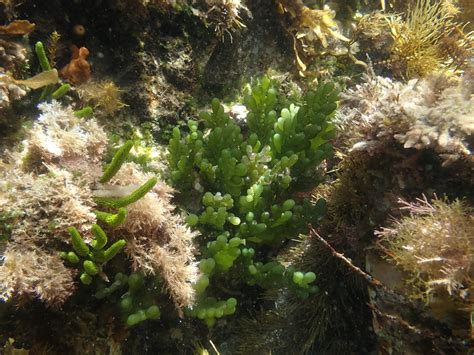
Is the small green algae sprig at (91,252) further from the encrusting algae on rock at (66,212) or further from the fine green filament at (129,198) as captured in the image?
the fine green filament at (129,198)

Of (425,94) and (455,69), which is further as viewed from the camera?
(455,69)

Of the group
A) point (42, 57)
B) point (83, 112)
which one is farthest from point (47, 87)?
point (83, 112)

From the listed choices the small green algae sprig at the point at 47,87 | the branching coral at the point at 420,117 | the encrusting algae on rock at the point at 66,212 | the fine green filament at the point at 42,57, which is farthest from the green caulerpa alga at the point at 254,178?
the fine green filament at the point at 42,57

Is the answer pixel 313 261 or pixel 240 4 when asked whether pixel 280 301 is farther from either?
pixel 240 4

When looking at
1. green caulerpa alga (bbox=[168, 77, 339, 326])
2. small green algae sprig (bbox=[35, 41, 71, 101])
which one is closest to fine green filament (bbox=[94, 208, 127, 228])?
green caulerpa alga (bbox=[168, 77, 339, 326])

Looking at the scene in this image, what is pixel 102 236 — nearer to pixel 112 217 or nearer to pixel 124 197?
pixel 112 217

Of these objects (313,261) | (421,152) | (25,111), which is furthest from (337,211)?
(25,111)

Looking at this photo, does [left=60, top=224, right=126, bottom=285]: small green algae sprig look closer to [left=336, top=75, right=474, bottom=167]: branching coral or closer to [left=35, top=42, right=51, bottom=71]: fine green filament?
[left=35, top=42, right=51, bottom=71]: fine green filament
